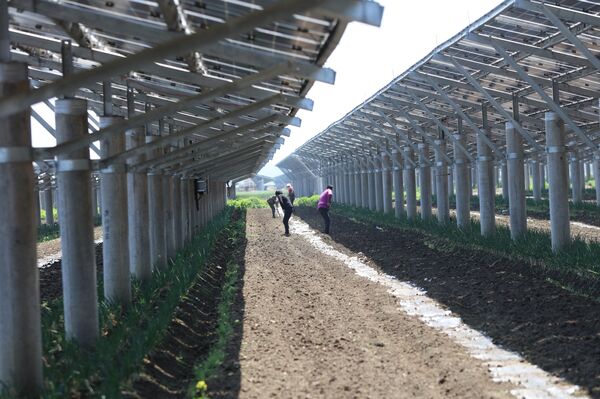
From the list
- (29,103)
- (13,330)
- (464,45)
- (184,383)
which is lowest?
(184,383)

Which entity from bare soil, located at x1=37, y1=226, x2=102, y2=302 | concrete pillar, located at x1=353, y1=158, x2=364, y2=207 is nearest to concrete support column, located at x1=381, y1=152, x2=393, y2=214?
concrete pillar, located at x1=353, y1=158, x2=364, y2=207

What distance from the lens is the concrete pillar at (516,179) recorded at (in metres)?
16.8

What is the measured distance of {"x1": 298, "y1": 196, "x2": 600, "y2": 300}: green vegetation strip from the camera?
11281mm

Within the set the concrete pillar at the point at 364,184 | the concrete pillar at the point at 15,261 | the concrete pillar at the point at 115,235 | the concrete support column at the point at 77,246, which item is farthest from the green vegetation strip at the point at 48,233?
the concrete pillar at the point at 15,261

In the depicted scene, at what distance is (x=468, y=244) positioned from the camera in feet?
56.2

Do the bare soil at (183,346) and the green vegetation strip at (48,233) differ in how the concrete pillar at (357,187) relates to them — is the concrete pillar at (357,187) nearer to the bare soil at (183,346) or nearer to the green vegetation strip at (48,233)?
the green vegetation strip at (48,233)

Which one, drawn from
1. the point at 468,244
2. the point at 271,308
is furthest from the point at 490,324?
the point at 468,244

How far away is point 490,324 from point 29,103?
566cm

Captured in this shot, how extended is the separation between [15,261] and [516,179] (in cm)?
1270

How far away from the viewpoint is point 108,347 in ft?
22.3

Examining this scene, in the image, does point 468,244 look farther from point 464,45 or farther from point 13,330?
point 13,330

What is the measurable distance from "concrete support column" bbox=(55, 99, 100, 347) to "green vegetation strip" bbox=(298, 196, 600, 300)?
5.97m

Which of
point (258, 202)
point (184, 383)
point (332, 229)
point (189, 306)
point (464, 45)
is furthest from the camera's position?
point (258, 202)

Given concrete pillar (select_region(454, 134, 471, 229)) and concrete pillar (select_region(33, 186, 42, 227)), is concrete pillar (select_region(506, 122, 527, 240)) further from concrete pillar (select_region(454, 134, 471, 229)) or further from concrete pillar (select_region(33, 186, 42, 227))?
concrete pillar (select_region(33, 186, 42, 227))
